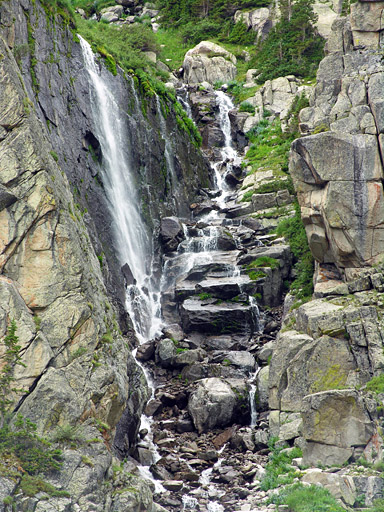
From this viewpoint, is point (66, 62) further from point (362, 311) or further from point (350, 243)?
point (362, 311)

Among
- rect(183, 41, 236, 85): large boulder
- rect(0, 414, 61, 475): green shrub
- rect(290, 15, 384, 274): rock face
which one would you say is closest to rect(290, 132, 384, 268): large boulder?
rect(290, 15, 384, 274): rock face

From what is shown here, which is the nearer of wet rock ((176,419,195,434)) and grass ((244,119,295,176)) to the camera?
wet rock ((176,419,195,434))

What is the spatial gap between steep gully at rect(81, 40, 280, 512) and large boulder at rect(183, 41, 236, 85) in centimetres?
2707

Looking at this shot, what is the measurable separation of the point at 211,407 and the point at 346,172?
14.0 metres

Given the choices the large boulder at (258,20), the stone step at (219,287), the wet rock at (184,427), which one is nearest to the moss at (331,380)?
the wet rock at (184,427)

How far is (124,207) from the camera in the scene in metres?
40.2

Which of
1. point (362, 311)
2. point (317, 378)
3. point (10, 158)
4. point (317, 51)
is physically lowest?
point (317, 378)

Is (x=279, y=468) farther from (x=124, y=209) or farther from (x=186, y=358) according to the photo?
(x=124, y=209)

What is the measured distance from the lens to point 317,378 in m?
24.3

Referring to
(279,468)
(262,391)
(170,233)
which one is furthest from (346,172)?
(170,233)

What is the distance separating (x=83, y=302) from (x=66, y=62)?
23.8m

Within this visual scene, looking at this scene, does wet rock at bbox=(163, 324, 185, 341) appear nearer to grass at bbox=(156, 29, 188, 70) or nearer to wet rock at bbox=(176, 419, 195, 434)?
wet rock at bbox=(176, 419, 195, 434)

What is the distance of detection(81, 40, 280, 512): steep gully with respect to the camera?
23781 millimetres

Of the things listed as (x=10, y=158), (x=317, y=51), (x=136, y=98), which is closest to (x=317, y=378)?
(x=10, y=158)
